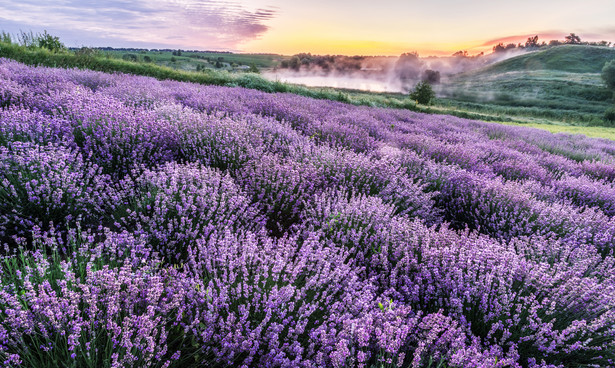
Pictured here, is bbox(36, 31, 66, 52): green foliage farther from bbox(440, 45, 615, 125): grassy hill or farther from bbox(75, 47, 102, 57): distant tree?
bbox(440, 45, 615, 125): grassy hill

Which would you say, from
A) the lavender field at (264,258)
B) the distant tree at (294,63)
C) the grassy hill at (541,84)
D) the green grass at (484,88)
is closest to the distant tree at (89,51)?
the green grass at (484,88)

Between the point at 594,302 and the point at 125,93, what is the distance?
5839mm

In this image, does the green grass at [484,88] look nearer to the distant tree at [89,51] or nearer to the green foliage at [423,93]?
the distant tree at [89,51]

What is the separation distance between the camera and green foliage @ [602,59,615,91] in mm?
57562

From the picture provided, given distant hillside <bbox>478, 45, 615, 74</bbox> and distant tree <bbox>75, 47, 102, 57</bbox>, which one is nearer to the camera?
distant tree <bbox>75, 47, 102, 57</bbox>

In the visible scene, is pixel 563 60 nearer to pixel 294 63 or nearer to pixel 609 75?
pixel 609 75

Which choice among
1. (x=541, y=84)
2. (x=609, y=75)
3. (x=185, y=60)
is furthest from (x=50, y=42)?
(x=541, y=84)

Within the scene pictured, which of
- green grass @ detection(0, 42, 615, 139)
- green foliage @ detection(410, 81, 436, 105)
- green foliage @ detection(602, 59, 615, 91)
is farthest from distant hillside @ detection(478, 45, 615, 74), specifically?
green foliage @ detection(410, 81, 436, 105)

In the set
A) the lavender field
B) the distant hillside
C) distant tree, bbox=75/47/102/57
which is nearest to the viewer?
the lavender field

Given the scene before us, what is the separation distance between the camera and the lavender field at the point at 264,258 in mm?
1285

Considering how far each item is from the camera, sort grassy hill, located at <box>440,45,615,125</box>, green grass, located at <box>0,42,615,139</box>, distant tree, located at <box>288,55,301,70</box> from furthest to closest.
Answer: distant tree, located at <box>288,55,301,70</box>, grassy hill, located at <box>440,45,615,125</box>, green grass, located at <box>0,42,615,139</box>

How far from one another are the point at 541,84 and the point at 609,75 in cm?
1302

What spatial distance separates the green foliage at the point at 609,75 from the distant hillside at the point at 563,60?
28.6 meters

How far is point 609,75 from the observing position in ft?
191
